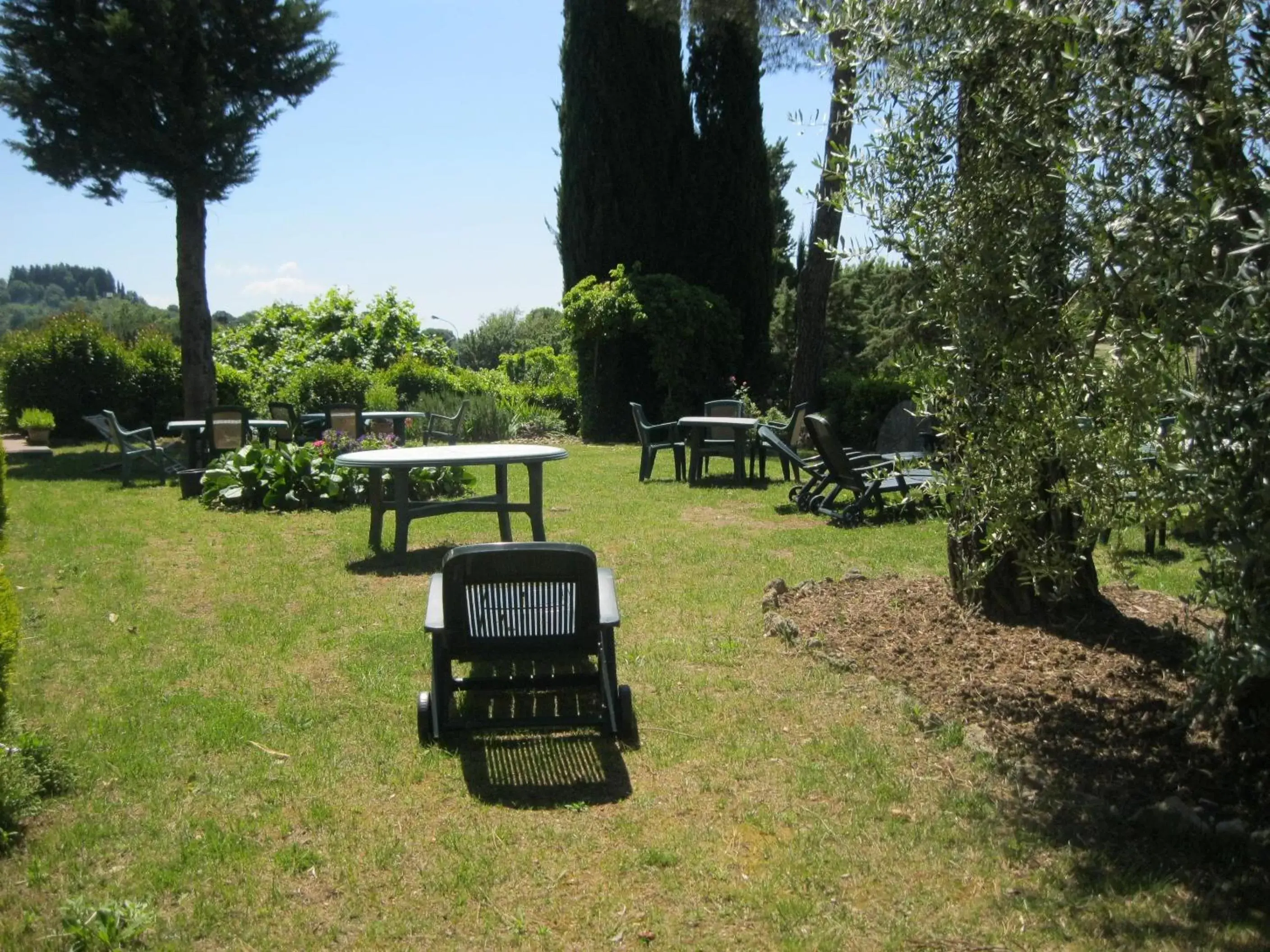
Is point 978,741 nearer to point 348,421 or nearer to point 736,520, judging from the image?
point 736,520

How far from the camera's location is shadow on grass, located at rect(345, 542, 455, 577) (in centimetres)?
782

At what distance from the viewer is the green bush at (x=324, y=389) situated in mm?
18641

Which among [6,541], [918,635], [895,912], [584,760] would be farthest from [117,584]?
[895,912]

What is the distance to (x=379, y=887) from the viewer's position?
10.8 ft

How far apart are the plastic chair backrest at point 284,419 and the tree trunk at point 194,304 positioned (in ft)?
12.2

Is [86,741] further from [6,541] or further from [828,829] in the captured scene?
[6,541]

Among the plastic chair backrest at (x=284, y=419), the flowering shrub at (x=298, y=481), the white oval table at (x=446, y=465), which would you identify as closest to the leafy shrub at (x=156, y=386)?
the plastic chair backrest at (x=284, y=419)

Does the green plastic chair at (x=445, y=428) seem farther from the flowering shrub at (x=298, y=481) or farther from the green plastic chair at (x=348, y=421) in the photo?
the flowering shrub at (x=298, y=481)

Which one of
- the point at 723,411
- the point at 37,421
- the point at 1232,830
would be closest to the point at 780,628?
the point at 1232,830

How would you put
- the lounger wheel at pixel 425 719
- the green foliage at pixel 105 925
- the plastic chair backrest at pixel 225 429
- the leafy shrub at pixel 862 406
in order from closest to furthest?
the green foliage at pixel 105 925
the lounger wheel at pixel 425 719
the plastic chair backrest at pixel 225 429
the leafy shrub at pixel 862 406

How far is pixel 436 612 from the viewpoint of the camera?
446cm

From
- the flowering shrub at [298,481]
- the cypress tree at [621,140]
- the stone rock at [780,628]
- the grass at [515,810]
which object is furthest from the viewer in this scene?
the cypress tree at [621,140]

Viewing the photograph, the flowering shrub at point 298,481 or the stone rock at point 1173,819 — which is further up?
the flowering shrub at point 298,481

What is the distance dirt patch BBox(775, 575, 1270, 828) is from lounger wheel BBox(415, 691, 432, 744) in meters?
2.00
